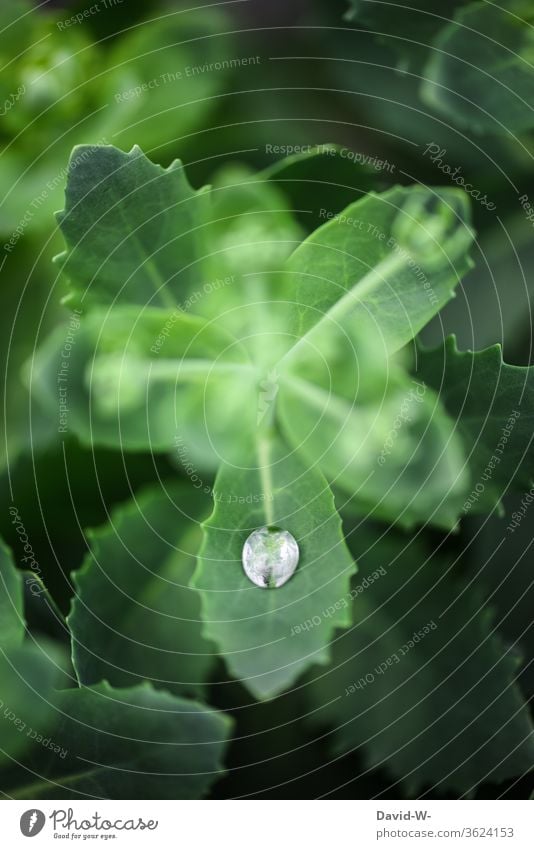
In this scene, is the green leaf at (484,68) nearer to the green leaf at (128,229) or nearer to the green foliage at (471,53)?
the green foliage at (471,53)

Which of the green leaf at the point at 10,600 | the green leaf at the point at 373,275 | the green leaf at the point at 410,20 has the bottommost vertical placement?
the green leaf at the point at 10,600

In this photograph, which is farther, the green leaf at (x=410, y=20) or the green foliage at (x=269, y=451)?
the green leaf at (x=410, y=20)

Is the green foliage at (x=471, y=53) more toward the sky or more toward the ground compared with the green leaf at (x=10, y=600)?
more toward the sky

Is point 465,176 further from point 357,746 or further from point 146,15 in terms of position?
point 357,746

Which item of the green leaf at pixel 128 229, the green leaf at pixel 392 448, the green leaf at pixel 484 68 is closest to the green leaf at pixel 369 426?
the green leaf at pixel 392 448

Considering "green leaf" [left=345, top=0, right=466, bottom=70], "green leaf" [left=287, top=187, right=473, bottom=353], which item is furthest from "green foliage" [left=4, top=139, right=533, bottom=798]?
"green leaf" [left=345, top=0, right=466, bottom=70]

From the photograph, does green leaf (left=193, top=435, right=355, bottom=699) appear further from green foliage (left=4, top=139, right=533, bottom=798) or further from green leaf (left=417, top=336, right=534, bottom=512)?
green leaf (left=417, top=336, right=534, bottom=512)
